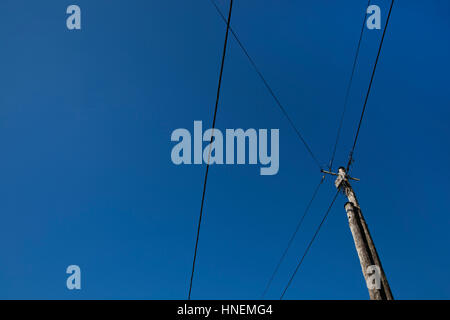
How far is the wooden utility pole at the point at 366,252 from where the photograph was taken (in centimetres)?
448

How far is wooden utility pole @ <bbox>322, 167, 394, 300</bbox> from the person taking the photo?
448 centimetres

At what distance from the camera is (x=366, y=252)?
4953 mm

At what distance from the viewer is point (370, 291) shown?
→ 14.8 feet
